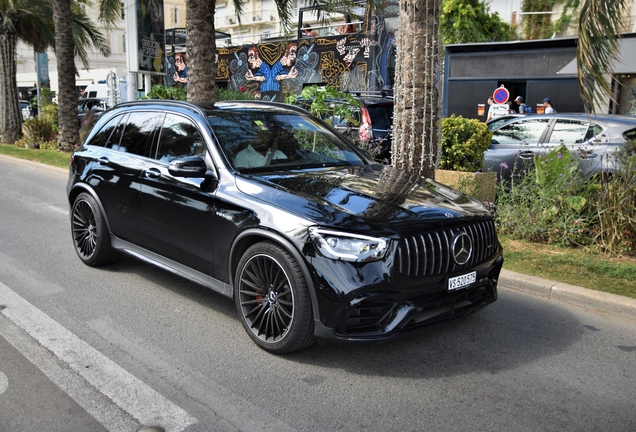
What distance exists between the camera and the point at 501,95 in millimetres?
19641

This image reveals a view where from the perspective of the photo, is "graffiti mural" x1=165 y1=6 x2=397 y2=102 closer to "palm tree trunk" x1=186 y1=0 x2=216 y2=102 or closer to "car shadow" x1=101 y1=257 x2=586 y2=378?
"palm tree trunk" x1=186 y1=0 x2=216 y2=102

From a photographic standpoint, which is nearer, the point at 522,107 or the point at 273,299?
the point at 273,299

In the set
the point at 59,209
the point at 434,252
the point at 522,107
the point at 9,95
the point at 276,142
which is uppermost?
the point at 9,95

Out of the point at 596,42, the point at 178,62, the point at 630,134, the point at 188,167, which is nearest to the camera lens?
the point at 188,167

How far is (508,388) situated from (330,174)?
2.11 metres

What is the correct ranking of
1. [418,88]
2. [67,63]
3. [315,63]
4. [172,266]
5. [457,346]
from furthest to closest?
1. [315,63]
2. [67,63]
3. [418,88]
4. [172,266]
5. [457,346]

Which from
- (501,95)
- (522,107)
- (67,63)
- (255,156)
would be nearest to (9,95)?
(67,63)

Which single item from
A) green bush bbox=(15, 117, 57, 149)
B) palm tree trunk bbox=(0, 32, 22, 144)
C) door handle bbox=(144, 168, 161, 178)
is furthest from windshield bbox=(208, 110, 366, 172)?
palm tree trunk bbox=(0, 32, 22, 144)

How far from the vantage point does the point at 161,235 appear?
5.23 m

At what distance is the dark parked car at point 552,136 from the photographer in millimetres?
9494

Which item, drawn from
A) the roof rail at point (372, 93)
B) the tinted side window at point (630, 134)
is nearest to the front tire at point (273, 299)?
the tinted side window at point (630, 134)

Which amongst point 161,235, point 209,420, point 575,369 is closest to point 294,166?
point 161,235

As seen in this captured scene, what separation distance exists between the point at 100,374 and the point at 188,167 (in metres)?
1.65

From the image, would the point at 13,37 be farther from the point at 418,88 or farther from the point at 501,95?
the point at 418,88
